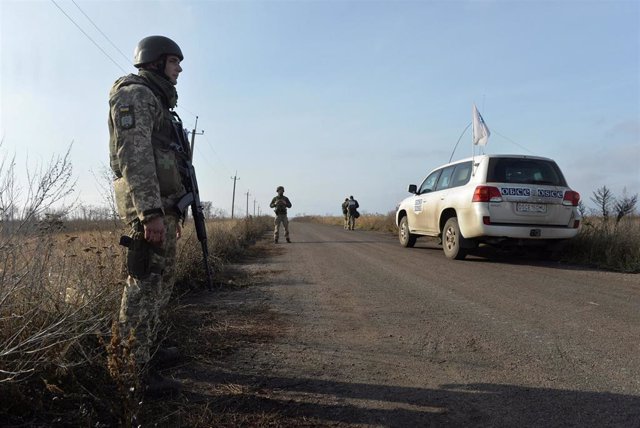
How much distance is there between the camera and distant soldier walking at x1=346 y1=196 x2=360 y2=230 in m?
25.9

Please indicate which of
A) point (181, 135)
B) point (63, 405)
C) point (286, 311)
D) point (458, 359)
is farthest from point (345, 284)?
point (63, 405)

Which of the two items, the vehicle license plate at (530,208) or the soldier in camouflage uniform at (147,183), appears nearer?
the soldier in camouflage uniform at (147,183)

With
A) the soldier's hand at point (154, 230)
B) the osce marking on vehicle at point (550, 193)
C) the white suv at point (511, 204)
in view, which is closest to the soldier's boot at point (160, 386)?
the soldier's hand at point (154, 230)

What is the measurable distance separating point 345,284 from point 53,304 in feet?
12.9

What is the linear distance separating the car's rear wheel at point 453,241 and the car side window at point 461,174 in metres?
0.70

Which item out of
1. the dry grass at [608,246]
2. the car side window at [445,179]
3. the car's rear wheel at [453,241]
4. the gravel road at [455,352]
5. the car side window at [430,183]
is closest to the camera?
the gravel road at [455,352]

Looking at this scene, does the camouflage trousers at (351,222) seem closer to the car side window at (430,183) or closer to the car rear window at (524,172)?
the car side window at (430,183)

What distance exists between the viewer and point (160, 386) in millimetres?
2576

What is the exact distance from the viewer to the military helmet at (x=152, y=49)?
9.51 feet

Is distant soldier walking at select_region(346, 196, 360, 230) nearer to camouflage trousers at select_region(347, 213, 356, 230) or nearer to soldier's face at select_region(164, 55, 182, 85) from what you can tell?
camouflage trousers at select_region(347, 213, 356, 230)

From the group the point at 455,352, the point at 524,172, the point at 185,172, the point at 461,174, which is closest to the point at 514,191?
the point at 524,172

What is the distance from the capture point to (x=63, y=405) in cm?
233

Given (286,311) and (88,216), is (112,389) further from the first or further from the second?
(88,216)

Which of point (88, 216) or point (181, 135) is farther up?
point (181, 135)
